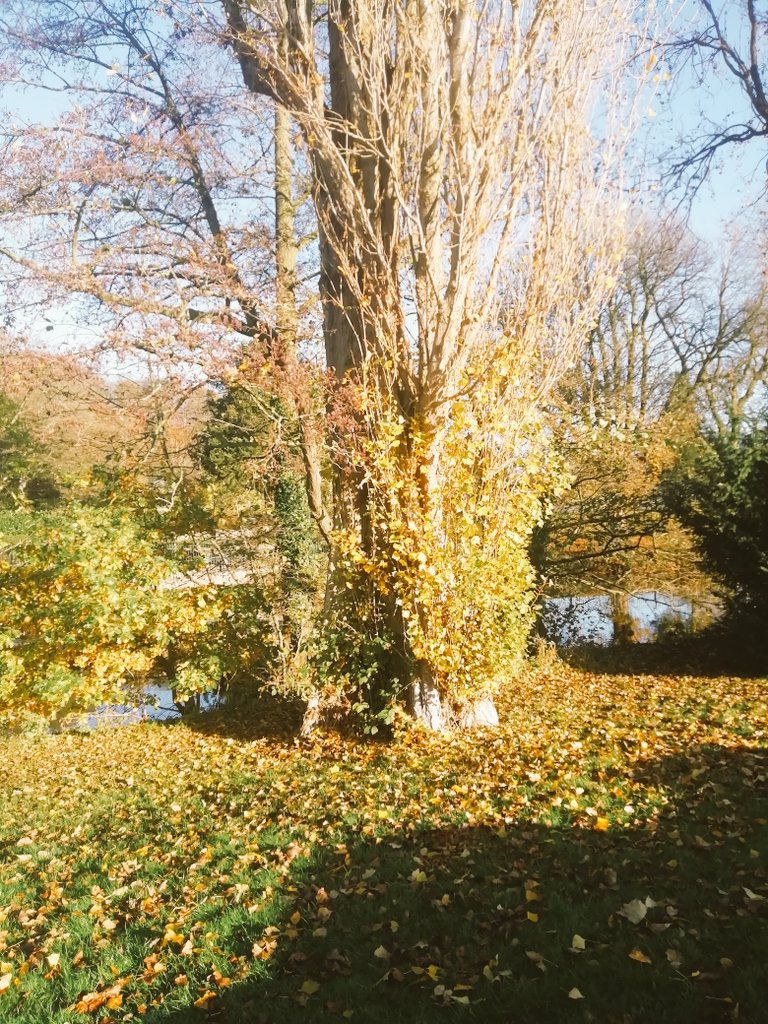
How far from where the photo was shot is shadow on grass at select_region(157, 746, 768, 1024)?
2682 mm

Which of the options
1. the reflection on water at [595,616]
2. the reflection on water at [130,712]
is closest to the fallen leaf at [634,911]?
the reflection on water at [130,712]

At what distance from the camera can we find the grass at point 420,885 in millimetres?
2854

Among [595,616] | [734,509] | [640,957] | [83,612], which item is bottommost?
[640,957]

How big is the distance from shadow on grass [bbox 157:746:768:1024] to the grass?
12 millimetres

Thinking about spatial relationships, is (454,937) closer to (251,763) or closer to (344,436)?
(251,763)

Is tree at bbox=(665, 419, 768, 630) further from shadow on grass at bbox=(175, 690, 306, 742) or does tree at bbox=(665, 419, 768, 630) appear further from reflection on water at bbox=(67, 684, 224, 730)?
reflection on water at bbox=(67, 684, 224, 730)

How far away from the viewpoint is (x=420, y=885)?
12.7 ft

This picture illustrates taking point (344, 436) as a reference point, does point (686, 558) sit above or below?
below

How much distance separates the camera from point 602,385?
1756 centimetres

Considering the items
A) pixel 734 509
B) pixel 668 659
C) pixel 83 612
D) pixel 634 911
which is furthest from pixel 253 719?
pixel 634 911

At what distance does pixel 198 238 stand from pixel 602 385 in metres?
10.5

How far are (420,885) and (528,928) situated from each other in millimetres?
813

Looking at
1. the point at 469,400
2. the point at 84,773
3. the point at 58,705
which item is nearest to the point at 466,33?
the point at 469,400

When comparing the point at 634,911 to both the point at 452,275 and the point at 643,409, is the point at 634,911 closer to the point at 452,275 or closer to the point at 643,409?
the point at 452,275
